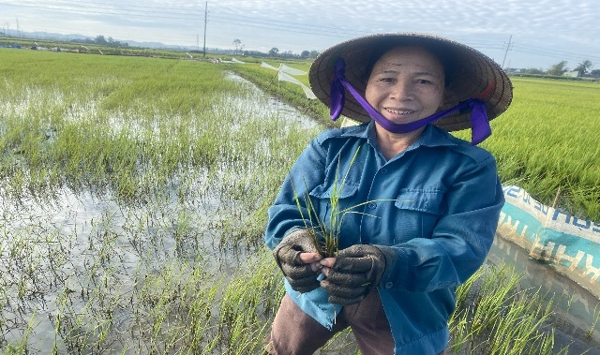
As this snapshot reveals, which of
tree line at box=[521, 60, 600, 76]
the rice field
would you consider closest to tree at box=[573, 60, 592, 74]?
tree line at box=[521, 60, 600, 76]

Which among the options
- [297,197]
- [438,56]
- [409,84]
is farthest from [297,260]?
[438,56]

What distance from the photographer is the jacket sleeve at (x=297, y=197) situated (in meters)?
1.13

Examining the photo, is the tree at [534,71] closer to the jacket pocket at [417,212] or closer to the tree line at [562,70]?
the tree line at [562,70]

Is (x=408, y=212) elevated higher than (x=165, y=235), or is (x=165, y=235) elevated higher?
(x=408, y=212)

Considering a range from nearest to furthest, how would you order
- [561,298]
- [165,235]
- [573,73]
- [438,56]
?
[438,56] < [561,298] < [165,235] < [573,73]

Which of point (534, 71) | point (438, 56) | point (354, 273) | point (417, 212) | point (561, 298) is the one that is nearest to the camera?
point (354, 273)

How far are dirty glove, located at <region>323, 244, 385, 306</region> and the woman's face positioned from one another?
0.40 meters

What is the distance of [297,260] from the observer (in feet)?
3.18

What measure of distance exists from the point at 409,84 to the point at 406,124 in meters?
0.11

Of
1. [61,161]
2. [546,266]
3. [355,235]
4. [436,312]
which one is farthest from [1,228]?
[546,266]

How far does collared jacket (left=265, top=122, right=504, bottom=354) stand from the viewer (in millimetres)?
958

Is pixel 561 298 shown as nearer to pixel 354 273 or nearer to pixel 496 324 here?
pixel 496 324

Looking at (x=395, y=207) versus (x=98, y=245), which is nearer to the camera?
(x=395, y=207)

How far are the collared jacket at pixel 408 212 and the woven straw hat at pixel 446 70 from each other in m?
0.24
